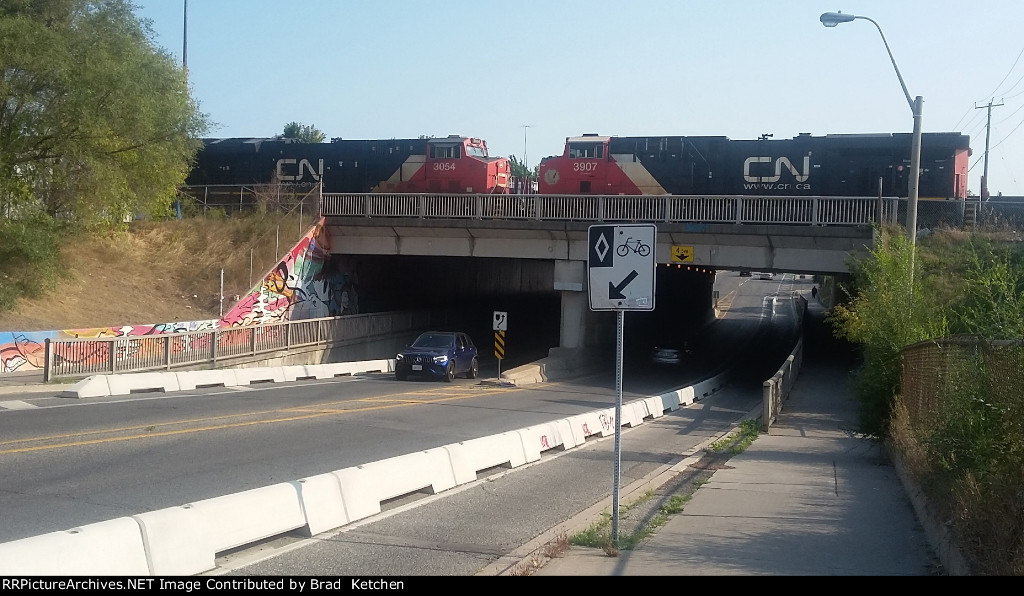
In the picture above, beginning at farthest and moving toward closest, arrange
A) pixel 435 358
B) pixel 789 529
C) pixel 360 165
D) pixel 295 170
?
pixel 295 170 → pixel 360 165 → pixel 435 358 → pixel 789 529

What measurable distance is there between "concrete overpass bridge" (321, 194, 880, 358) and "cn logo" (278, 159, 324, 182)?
3.89m

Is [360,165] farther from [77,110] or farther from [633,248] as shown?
[633,248]

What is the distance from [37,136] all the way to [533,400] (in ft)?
A: 62.3

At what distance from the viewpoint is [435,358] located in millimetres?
32781

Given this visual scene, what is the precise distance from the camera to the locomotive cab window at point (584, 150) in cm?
4062

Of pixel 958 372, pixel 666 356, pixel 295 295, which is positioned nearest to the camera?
pixel 958 372

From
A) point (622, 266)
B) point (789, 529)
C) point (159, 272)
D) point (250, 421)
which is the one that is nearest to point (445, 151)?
point (159, 272)

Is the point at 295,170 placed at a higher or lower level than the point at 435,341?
higher

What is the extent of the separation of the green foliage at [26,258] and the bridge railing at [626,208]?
14.1m

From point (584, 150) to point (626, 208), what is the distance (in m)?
4.28

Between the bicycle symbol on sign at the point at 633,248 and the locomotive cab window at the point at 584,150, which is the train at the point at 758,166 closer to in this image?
the locomotive cab window at the point at 584,150

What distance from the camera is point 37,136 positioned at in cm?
3070
